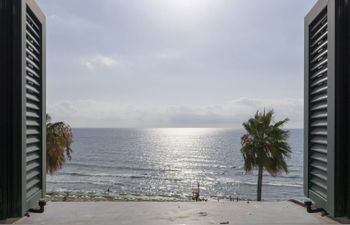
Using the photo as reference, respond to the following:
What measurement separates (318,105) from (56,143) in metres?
13.9

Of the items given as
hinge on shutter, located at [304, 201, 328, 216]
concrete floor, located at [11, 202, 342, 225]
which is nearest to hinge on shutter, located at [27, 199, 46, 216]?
concrete floor, located at [11, 202, 342, 225]

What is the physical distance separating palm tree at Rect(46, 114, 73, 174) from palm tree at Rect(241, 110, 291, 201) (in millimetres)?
8517

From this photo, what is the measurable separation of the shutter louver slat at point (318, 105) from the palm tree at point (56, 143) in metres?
13.2

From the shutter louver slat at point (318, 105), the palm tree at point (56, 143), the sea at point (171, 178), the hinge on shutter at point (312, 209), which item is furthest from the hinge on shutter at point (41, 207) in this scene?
the sea at point (171, 178)

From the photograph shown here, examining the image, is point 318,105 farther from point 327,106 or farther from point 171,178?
→ point 171,178

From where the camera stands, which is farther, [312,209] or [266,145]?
[266,145]

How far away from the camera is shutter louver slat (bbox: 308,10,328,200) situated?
5.85m

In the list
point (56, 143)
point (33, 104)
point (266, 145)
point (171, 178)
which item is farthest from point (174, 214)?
point (171, 178)

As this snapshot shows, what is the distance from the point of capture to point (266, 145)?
1981 cm

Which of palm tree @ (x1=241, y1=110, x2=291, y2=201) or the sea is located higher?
palm tree @ (x1=241, y1=110, x2=291, y2=201)

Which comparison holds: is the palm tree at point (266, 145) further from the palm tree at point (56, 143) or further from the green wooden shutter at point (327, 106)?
the green wooden shutter at point (327, 106)

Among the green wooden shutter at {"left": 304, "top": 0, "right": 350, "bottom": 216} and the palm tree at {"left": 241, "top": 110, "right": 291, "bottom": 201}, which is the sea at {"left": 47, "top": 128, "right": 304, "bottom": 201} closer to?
the palm tree at {"left": 241, "top": 110, "right": 291, "bottom": 201}
